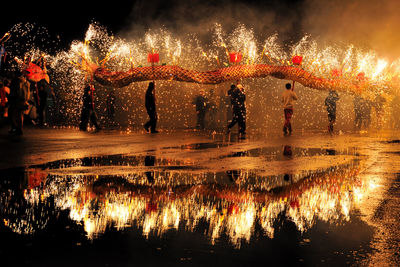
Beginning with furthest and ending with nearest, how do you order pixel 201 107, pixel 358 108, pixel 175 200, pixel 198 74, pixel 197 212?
pixel 358 108 < pixel 201 107 < pixel 198 74 < pixel 175 200 < pixel 197 212

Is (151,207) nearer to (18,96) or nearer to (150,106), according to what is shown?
(18,96)

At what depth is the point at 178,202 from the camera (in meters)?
5.46

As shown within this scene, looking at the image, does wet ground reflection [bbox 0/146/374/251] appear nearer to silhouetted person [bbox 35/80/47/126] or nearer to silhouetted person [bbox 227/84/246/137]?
silhouetted person [bbox 227/84/246/137]

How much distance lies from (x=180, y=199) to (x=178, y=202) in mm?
177

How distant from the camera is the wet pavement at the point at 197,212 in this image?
11.8 ft

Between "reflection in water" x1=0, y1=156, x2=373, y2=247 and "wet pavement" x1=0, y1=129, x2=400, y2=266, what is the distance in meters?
0.01

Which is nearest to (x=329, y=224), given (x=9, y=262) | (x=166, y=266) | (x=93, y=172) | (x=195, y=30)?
(x=166, y=266)

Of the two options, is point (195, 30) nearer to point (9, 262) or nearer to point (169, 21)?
point (169, 21)

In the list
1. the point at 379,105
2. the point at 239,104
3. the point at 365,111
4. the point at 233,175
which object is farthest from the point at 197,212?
the point at 379,105

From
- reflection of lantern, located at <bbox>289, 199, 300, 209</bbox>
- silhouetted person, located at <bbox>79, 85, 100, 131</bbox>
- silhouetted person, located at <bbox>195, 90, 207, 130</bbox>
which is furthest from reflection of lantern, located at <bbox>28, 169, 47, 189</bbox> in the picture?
silhouetted person, located at <bbox>195, 90, 207, 130</bbox>

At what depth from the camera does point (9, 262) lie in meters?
3.34

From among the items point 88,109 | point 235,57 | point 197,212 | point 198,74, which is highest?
point 235,57

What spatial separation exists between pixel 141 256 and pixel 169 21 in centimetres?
2912

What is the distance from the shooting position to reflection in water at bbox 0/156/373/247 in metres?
4.46
